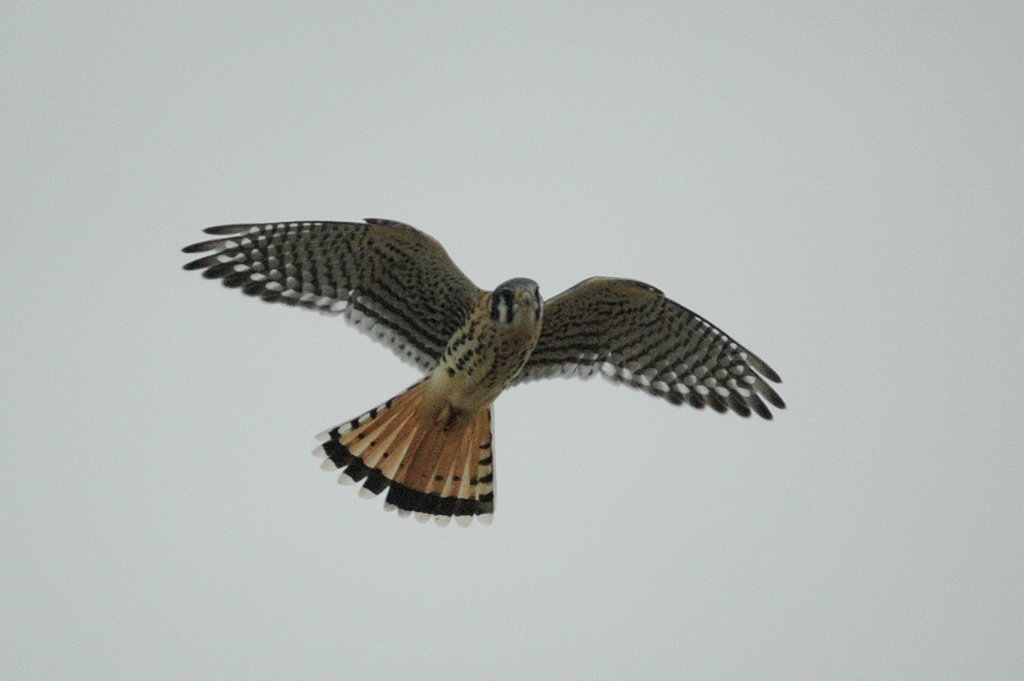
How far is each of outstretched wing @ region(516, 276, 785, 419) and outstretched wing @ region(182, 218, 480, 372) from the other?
2.59 ft

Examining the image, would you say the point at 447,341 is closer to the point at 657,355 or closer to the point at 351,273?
the point at 351,273

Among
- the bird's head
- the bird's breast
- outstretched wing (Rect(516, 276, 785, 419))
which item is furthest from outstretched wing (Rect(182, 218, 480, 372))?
outstretched wing (Rect(516, 276, 785, 419))

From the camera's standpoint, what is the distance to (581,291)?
33.0ft

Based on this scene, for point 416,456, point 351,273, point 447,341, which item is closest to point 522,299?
point 447,341

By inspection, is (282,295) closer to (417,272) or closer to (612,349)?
(417,272)

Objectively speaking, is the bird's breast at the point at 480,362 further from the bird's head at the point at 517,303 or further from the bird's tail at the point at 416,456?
the bird's tail at the point at 416,456

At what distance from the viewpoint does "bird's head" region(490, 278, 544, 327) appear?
9398 millimetres

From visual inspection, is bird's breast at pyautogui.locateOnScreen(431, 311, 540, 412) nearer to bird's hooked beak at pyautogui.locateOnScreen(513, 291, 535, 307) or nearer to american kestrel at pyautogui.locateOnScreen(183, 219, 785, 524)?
american kestrel at pyautogui.locateOnScreen(183, 219, 785, 524)

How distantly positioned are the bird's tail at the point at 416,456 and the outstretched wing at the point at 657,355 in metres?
0.63

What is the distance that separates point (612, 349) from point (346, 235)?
2126 mm

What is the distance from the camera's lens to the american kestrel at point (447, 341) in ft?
32.3

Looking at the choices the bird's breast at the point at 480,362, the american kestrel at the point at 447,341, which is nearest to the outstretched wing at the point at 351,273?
the american kestrel at the point at 447,341

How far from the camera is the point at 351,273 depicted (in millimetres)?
10141

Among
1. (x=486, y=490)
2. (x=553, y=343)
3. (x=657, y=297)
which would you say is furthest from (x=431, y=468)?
(x=657, y=297)
